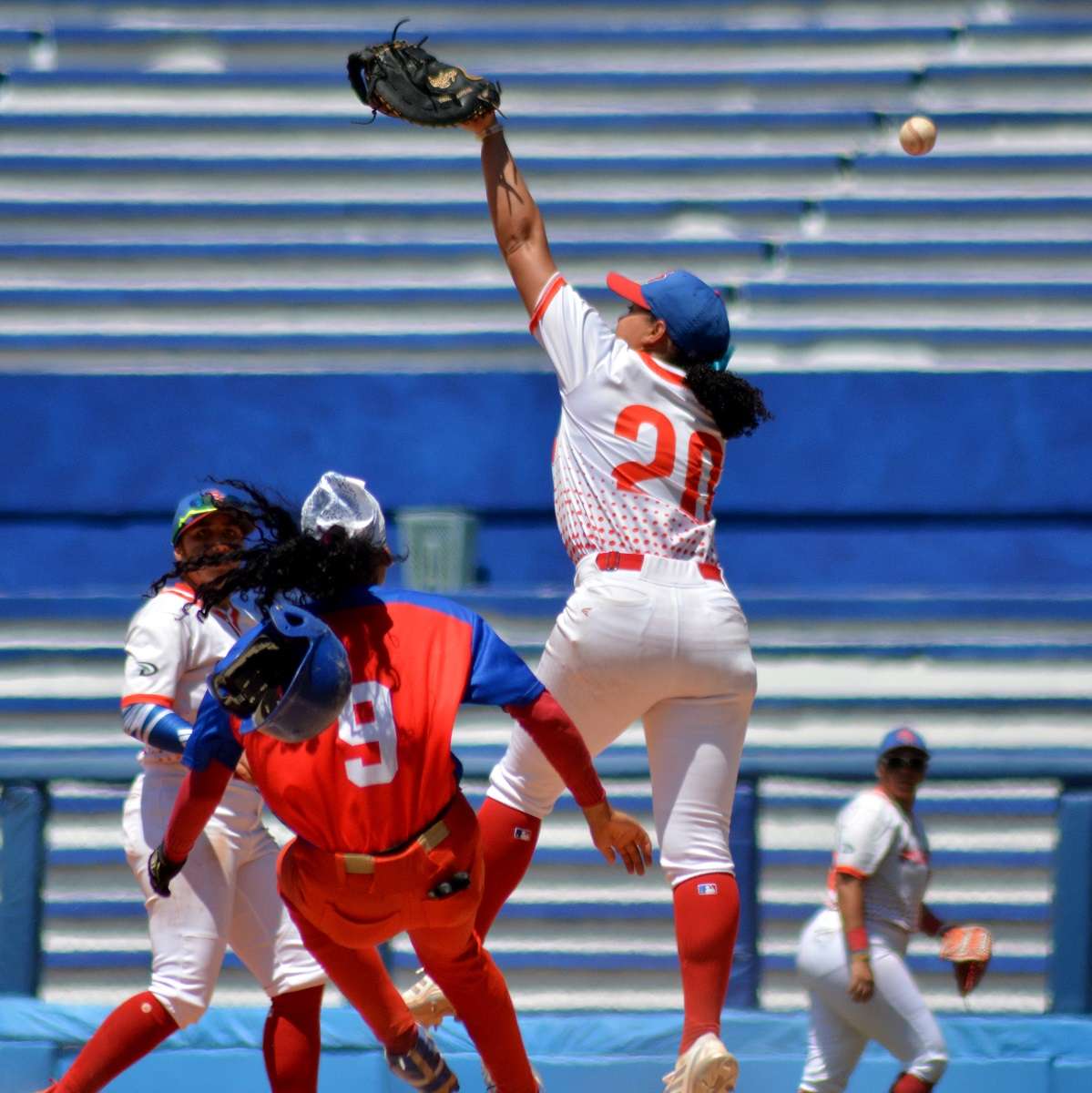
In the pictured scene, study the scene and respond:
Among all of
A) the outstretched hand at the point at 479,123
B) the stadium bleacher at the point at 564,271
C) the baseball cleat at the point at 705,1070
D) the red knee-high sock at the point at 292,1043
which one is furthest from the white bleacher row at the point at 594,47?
the baseball cleat at the point at 705,1070

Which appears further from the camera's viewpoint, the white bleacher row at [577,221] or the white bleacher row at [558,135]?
the white bleacher row at [558,135]

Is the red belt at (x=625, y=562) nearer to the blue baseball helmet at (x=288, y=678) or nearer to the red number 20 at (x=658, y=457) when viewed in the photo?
the red number 20 at (x=658, y=457)

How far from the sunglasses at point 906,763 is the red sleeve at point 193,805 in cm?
210

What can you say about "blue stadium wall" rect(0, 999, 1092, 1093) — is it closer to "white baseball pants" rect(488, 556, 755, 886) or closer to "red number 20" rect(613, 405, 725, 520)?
"white baseball pants" rect(488, 556, 755, 886)

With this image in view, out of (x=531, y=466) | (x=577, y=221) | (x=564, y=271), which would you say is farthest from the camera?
(x=577, y=221)

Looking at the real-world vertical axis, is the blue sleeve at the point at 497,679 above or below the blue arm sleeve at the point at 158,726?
below

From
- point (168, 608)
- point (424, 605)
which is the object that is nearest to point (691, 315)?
point (424, 605)

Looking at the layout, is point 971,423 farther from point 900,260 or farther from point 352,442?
point 352,442

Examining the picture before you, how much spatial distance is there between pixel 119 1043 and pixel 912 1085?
2.03 metres

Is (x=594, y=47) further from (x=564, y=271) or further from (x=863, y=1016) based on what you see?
(x=863, y=1016)

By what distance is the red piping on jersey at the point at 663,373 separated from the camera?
12.7 feet

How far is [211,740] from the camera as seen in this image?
351 cm

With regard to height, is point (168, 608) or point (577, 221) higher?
point (577, 221)

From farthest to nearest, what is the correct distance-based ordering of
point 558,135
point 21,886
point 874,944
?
1. point 558,135
2. point 21,886
3. point 874,944
